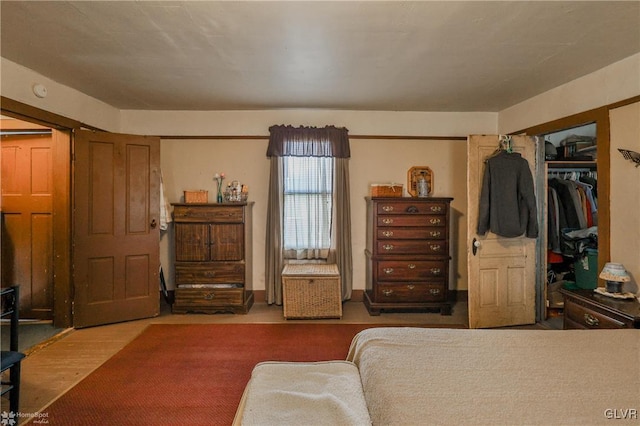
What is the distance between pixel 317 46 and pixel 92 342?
3.35 meters

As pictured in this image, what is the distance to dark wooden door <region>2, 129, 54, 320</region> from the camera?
3.55m

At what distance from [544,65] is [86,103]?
4589 mm

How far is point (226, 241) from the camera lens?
3.77 metres

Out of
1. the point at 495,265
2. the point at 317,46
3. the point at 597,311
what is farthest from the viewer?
the point at 495,265

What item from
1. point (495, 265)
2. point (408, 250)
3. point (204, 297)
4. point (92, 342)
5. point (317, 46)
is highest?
point (317, 46)

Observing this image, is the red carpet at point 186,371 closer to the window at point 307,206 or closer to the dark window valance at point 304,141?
the window at point 307,206

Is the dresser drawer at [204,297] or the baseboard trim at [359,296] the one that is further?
the baseboard trim at [359,296]

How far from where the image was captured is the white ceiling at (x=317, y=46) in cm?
196

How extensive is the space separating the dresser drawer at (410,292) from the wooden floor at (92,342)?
7.9 inches

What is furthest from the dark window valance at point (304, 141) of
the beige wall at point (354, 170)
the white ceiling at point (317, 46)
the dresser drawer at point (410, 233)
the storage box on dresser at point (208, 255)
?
the dresser drawer at point (410, 233)

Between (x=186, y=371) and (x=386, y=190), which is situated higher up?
(x=386, y=190)

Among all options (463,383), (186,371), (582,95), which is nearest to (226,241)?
(186,371)

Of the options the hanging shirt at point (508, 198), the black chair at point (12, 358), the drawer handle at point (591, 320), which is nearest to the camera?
the black chair at point (12, 358)

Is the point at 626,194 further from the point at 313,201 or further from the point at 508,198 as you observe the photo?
the point at 313,201
